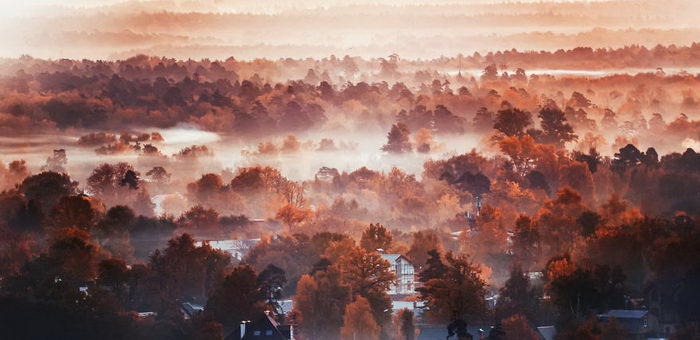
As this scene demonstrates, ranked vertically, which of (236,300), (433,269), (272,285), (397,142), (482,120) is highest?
(482,120)

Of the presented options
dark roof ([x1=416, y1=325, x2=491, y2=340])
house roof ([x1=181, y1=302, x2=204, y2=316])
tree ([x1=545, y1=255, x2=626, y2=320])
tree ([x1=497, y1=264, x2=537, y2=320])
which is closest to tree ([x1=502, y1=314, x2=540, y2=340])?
dark roof ([x1=416, y1=325, x2=491, y2=340])

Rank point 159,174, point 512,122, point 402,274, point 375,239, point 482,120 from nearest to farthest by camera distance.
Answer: point 402,274
point 375,239
point 159,174
point 512,122
point 482,120

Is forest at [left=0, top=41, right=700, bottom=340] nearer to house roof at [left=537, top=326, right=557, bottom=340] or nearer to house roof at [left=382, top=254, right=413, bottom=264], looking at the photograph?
house roof at [left=537, top=326, right=557, bottom=340]

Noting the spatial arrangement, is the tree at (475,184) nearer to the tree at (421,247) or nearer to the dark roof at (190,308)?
the tree at (421,247)

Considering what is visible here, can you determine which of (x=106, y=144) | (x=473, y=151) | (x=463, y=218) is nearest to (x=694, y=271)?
(x=463, y=218)

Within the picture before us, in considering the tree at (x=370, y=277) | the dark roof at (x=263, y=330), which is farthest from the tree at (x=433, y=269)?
the dark roof at (x=263, y=330)

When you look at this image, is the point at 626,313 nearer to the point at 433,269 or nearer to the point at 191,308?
the point at 433,269

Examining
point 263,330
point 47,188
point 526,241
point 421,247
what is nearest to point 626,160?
point 526,241

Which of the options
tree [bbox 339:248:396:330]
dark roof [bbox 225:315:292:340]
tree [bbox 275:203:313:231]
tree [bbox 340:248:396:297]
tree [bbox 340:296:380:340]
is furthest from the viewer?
tree [bbox 275:203:313:231]
